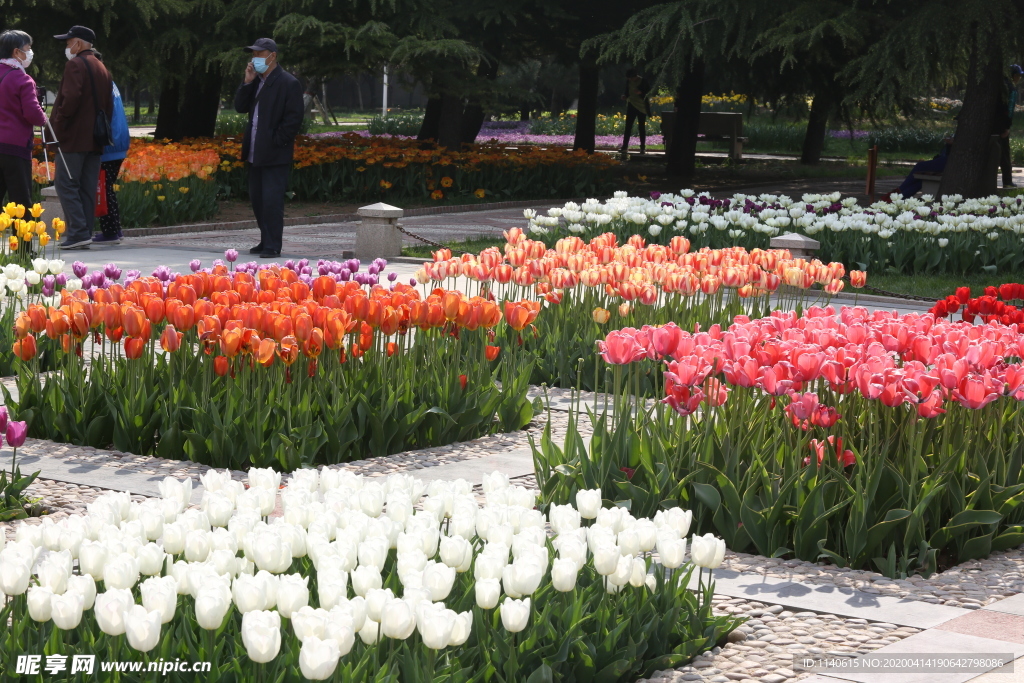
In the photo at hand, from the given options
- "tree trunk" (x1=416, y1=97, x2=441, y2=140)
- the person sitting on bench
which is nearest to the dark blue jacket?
the person sitting on bench

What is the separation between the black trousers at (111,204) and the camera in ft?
42.6

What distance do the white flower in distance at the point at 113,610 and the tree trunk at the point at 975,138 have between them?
16778 millimetres

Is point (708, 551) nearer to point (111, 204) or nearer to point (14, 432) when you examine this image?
point (14, 432)

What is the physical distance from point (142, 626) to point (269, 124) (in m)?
10.1

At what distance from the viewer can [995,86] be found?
1753cm

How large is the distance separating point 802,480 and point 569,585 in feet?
6.18

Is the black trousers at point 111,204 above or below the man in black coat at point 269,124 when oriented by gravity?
below

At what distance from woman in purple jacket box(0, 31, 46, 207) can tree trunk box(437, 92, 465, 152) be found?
11.5m

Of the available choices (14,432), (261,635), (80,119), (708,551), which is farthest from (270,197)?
(261,635)

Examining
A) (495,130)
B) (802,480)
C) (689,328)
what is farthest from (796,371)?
(495,130)

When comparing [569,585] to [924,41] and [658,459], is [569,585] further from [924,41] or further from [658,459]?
[924,41]

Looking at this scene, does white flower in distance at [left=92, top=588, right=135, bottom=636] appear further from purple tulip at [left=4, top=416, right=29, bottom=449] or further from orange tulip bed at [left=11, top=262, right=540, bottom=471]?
orange tulip bed at [left=11, top=262, right=540, bottom=471]

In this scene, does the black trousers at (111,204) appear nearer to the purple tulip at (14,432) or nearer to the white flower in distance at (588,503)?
the purple tulip at (14,432)

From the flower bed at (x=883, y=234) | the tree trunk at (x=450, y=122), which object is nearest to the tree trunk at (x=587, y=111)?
the tree trunk at (x=450, y=122)
